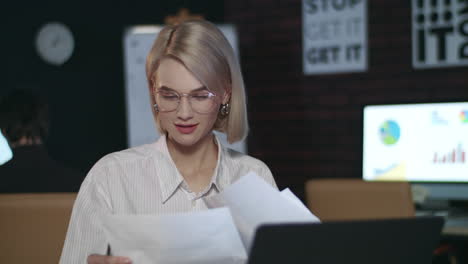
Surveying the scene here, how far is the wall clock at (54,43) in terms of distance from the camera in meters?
4.35

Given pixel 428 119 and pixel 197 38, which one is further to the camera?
pixel 428 119

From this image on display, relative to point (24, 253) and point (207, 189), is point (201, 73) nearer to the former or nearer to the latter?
point (207, 189)

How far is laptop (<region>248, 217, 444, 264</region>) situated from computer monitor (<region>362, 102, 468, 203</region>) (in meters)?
2.03

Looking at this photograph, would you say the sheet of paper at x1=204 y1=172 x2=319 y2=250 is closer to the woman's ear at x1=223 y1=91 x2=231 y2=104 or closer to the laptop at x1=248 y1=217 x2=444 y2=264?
the laptop at x1=248 y1=217 x2=444 y2=264

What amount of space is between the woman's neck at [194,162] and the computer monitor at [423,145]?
63.3 inches

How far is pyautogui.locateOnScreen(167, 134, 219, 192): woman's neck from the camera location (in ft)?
4.66

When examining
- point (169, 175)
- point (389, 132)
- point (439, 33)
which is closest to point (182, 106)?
point (169, 175)

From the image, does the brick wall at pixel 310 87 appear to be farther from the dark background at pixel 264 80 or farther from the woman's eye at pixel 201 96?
the woman's eye at pixel 201 96

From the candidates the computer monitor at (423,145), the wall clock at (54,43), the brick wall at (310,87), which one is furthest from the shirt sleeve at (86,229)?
the wall clock at (54,43)

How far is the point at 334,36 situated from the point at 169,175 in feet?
8.80

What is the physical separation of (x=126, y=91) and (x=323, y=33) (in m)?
1.48

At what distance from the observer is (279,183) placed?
4066 mm

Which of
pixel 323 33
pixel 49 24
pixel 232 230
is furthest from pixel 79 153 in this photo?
pixel 232 230

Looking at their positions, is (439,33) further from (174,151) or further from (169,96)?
(169,96)
